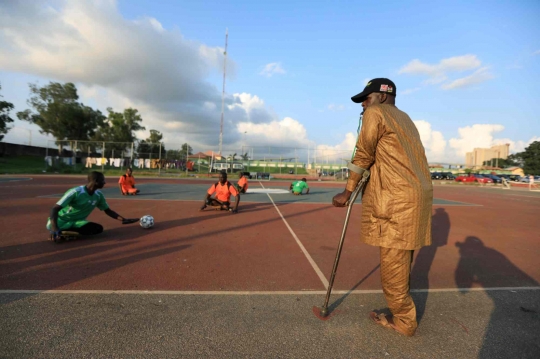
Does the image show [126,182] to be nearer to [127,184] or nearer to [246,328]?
[127,184]

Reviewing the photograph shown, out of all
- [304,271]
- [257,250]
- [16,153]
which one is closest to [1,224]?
[257,250]

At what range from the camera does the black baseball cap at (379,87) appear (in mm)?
2686

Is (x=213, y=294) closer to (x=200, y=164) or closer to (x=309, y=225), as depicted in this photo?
(x=309, y=225)

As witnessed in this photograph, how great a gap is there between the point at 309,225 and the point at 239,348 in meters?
5.29

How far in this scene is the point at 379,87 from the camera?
269 cm

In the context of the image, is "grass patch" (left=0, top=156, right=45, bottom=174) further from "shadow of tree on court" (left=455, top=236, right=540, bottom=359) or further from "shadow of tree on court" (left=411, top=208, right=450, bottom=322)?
"shadow of tree on court" (left=455, top=236, right=540, bottom=359)

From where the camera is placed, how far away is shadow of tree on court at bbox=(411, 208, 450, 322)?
3136mm

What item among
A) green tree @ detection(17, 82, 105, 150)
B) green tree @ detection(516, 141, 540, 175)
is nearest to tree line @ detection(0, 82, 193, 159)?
green tree @ detection(17, 82, 105, 150)

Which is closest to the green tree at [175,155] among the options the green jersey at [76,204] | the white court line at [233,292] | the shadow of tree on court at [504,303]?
the green jersey at [76,204]

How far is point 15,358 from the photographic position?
6.49 feet

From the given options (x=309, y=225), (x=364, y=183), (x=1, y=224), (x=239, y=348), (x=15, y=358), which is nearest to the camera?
(x=15, y=358)

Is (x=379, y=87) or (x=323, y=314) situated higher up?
(x=379, y=87)

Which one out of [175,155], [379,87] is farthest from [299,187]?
[175,155]

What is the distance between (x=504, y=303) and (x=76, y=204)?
630cm
